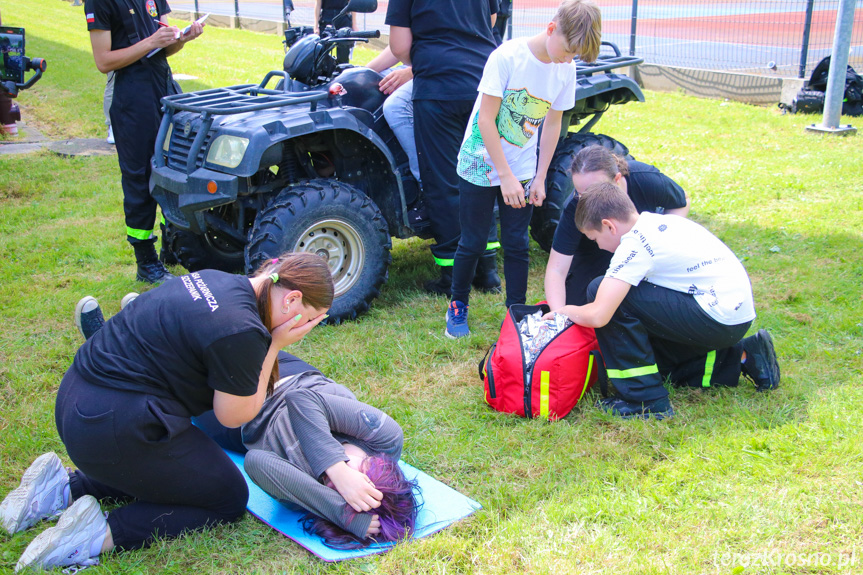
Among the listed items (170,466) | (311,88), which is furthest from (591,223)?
(311,88)

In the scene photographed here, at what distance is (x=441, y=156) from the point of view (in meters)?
4.29

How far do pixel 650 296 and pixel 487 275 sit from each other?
1.70 m

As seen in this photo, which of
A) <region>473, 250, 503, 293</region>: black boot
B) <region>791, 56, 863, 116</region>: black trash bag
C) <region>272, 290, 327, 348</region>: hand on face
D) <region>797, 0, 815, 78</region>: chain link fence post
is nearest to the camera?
<region>272, 290, 327, 348</region>: hand on face

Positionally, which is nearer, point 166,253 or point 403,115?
point 403,115

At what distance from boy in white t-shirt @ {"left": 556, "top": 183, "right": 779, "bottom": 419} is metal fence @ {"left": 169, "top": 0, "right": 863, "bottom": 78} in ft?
21.3

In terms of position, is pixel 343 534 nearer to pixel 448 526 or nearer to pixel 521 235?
pixel 448 526

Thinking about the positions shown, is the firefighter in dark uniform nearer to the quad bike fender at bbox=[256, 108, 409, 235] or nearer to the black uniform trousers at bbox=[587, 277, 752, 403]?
the quad bike fender at bbox=[256, 108, 409, 235]

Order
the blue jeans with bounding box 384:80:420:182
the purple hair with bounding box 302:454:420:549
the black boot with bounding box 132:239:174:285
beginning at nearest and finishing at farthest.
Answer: the purple hair with bounding box 302:454:420:549, the blue jeans with bounding box 384:80:420:182, the black boot with bounding box 132:239:174:285

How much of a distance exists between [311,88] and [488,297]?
1.75 metres

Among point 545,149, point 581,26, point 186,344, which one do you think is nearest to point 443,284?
point 545,149

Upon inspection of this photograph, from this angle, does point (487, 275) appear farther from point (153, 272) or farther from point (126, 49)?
point (126, 49)

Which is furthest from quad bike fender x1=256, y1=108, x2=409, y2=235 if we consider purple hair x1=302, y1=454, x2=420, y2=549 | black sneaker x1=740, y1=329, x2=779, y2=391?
black sneaker x1=740, y1=329, x2=779, y2=391

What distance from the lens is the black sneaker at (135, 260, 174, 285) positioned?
A: 16.2 ft

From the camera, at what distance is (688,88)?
1135 cm
